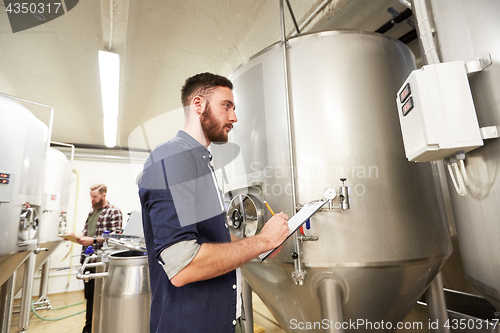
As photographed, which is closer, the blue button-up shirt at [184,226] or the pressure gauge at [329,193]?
the blue button-up shirt at [184,226]

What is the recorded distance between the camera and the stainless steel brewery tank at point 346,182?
1302 mm

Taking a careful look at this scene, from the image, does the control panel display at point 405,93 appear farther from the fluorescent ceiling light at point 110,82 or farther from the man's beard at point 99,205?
the man's beard at point 99,205

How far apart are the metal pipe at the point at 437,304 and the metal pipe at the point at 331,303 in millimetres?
650

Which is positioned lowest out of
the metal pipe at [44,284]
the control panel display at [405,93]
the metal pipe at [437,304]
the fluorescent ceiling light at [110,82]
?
the metal pipe at [44,284]

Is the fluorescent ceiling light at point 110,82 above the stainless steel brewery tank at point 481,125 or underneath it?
above

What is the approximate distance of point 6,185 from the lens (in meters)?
1.92

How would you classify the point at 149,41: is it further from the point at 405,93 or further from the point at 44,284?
the point at 44,284

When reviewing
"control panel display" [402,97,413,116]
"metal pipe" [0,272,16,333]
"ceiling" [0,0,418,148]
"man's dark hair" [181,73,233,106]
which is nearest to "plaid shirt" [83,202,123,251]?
"metal pipe" [0,272,16,333]

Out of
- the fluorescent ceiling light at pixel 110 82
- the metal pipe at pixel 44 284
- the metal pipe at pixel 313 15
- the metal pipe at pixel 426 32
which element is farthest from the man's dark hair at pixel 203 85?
the metal pipe at pixel 44 284

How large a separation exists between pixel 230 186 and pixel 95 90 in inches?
138

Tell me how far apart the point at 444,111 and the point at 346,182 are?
1.73 ft

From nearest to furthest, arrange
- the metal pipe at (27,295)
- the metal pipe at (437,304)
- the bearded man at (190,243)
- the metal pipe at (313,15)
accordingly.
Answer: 1. the bearded man at (190,243)
2. the metal pipe at (437,304)
3. the metal pipe at (313,15)
4. the metal pipe at (27,295)

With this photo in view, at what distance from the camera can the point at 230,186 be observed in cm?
181

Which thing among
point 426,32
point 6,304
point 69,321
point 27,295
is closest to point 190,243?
point 426,32
